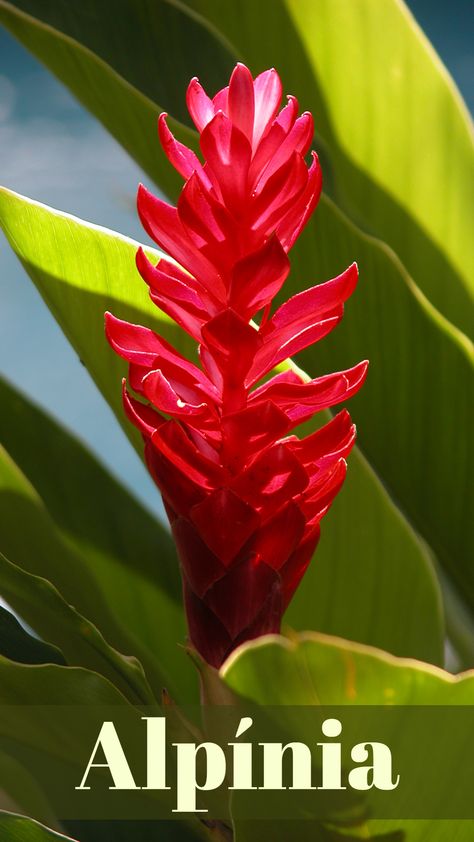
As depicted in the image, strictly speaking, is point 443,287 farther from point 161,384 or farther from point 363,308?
point 161,384

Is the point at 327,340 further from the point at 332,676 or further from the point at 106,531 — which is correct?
the point at 332,676

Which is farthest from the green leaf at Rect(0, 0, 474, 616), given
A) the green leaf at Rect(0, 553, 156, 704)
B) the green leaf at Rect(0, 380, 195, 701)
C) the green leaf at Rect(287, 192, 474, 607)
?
the green leaf at Rect(0, 553, 156, 704)

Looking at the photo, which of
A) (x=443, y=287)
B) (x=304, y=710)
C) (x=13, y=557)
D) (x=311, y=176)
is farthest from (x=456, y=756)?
Answer: (x=443, y=287)

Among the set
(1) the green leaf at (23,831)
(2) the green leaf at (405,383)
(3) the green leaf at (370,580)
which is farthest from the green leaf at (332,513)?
(1) the green leaf at (23,831)

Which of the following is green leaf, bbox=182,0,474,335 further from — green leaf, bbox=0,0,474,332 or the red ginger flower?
the red ginger flower

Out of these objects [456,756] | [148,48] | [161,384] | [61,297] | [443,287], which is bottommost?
[456,756]
